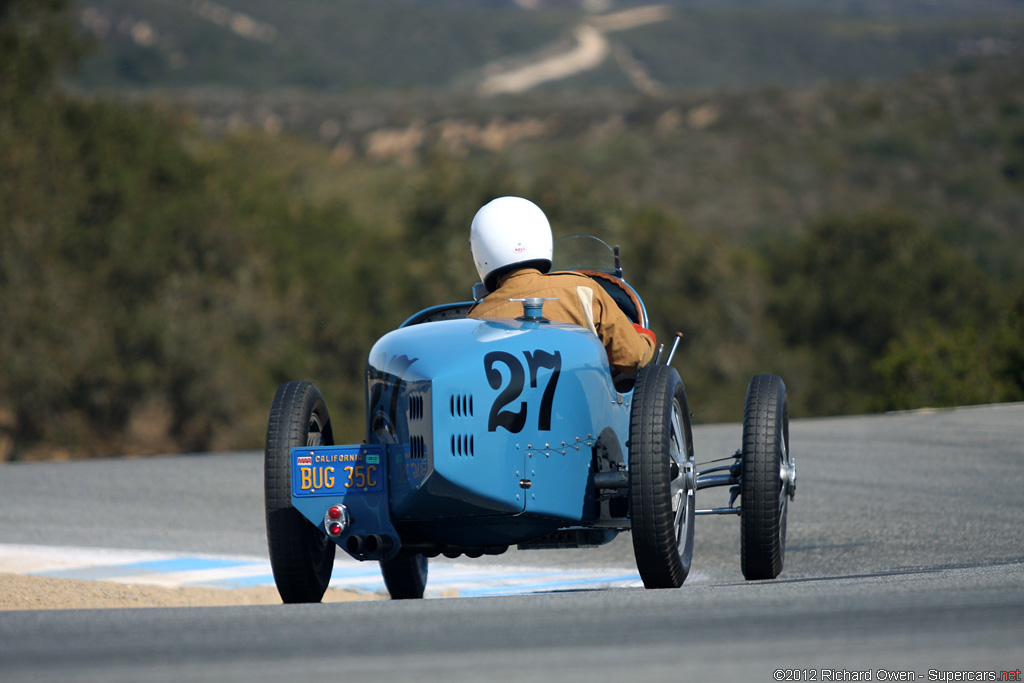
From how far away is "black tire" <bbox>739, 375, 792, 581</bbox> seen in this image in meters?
6.12

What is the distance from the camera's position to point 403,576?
7.37 m

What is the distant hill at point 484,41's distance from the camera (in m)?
111

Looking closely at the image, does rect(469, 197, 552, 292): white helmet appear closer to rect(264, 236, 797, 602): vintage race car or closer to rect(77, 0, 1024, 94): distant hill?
rect(264, 236, 797, 602): vintage race car

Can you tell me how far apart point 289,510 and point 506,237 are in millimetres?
1689

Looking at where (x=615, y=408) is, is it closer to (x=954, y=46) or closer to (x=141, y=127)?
(x=141, y=127)

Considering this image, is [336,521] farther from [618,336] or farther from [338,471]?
[618,336]

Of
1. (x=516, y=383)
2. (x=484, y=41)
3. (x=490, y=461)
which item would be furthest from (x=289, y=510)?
(x=484, y=41)

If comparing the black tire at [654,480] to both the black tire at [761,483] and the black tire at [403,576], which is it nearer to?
the black tire at [761,483]

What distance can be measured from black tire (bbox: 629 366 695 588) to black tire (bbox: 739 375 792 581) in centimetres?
45

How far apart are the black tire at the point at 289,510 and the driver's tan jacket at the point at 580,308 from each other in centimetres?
99

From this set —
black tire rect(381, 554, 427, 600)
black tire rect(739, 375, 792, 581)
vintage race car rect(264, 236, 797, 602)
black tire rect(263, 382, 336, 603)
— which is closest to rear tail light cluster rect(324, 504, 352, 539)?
vintage race car rect(264, 236, 797, 602)

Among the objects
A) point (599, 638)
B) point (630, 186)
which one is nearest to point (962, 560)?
Answer: point (599, 638)

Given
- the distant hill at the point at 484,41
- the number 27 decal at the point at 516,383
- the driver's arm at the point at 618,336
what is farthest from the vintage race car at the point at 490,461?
the distant hill at the point at 484,41

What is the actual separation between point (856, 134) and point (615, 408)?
78163 millimetres
